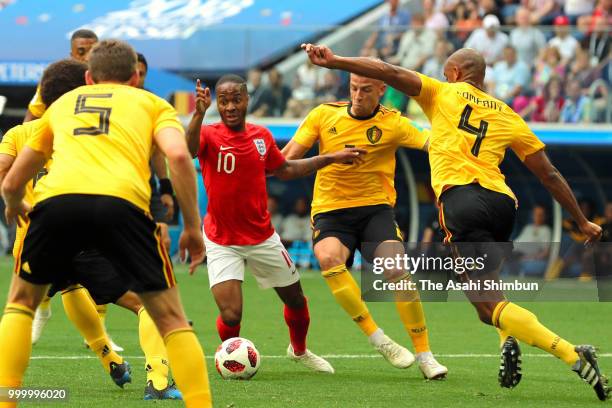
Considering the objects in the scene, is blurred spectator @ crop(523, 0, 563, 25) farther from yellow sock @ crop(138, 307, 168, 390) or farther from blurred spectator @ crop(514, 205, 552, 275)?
yellow sock @ crop(138, 307, 168, 390)

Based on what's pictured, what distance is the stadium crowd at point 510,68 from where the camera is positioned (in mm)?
19875

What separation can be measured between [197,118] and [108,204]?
2.63 metres

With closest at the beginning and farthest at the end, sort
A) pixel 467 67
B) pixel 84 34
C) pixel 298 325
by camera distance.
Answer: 1. pixel 467 67
2. pixel 298 325
3. pixel 84 34

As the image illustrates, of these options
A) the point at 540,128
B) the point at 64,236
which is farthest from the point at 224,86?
the point at 540,128

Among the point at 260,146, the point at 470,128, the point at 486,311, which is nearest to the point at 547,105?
the point at 260,146

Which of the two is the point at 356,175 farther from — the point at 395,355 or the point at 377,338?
the point at 395,355

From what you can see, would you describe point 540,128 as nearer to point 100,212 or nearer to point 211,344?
point 211,344

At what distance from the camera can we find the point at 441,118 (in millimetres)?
8625

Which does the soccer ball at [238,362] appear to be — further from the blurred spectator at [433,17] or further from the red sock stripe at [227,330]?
the blurred spectator at [433,17]

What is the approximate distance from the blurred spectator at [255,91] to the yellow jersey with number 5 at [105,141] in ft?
48.3

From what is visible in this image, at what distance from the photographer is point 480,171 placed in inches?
337

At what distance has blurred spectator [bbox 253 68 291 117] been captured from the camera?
21188 millimetres

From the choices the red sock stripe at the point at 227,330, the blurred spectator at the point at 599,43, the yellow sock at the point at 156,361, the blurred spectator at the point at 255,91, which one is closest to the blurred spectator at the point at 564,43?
the blurred spectator at the point at 599,43

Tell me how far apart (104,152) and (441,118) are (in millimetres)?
3096
